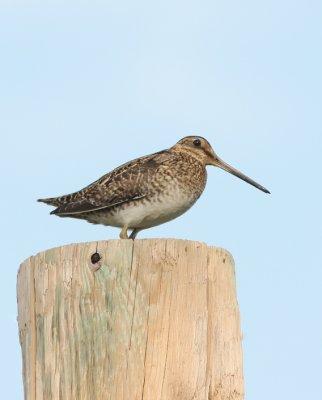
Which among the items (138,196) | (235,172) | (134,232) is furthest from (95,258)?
(235,172)

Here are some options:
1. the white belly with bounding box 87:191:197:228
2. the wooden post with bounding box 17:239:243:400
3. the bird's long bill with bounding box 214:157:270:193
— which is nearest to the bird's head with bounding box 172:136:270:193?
the bird's long bill with bounding box 214:157:270:193

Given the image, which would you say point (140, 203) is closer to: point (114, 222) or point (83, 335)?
point (114, 222)

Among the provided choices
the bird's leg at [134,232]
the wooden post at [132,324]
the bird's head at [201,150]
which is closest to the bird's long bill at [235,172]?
the bird's head at [201,150]

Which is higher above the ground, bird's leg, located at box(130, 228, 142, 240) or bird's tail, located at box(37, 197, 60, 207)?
bird's tail, located at box(37, 197, 60, 207)

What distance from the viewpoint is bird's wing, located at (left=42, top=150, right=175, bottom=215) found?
9211mm

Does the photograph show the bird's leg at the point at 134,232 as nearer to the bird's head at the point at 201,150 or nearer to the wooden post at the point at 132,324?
the bird's head at the point at 201,150

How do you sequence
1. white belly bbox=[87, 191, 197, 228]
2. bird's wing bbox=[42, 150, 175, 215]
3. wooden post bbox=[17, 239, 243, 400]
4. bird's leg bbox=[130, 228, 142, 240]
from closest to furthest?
1. wooden post bbox=[17, 239, 243, 400]
2. white belly bbox=[87, 191, 197, 228]
3. bird's wing bbox=[42, 150, 175, 215]
4. bird's leg bbox=[130, 228, 142, 240]

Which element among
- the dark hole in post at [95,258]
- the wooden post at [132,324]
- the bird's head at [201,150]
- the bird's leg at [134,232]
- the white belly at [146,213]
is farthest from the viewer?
the bird's head at [201,150]

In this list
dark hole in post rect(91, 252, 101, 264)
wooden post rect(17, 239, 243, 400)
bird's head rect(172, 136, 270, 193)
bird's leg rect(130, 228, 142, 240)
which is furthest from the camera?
bird's head rect(172, 136, 270, 193)

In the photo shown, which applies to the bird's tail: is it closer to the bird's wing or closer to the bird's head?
the bird's wing

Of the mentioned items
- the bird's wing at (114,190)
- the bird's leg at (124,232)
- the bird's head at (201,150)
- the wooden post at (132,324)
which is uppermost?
the bird's head at (201,150)

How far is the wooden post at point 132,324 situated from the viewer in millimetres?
4648

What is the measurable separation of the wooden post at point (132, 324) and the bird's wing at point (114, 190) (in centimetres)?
424

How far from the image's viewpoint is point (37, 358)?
4902 millimetres
